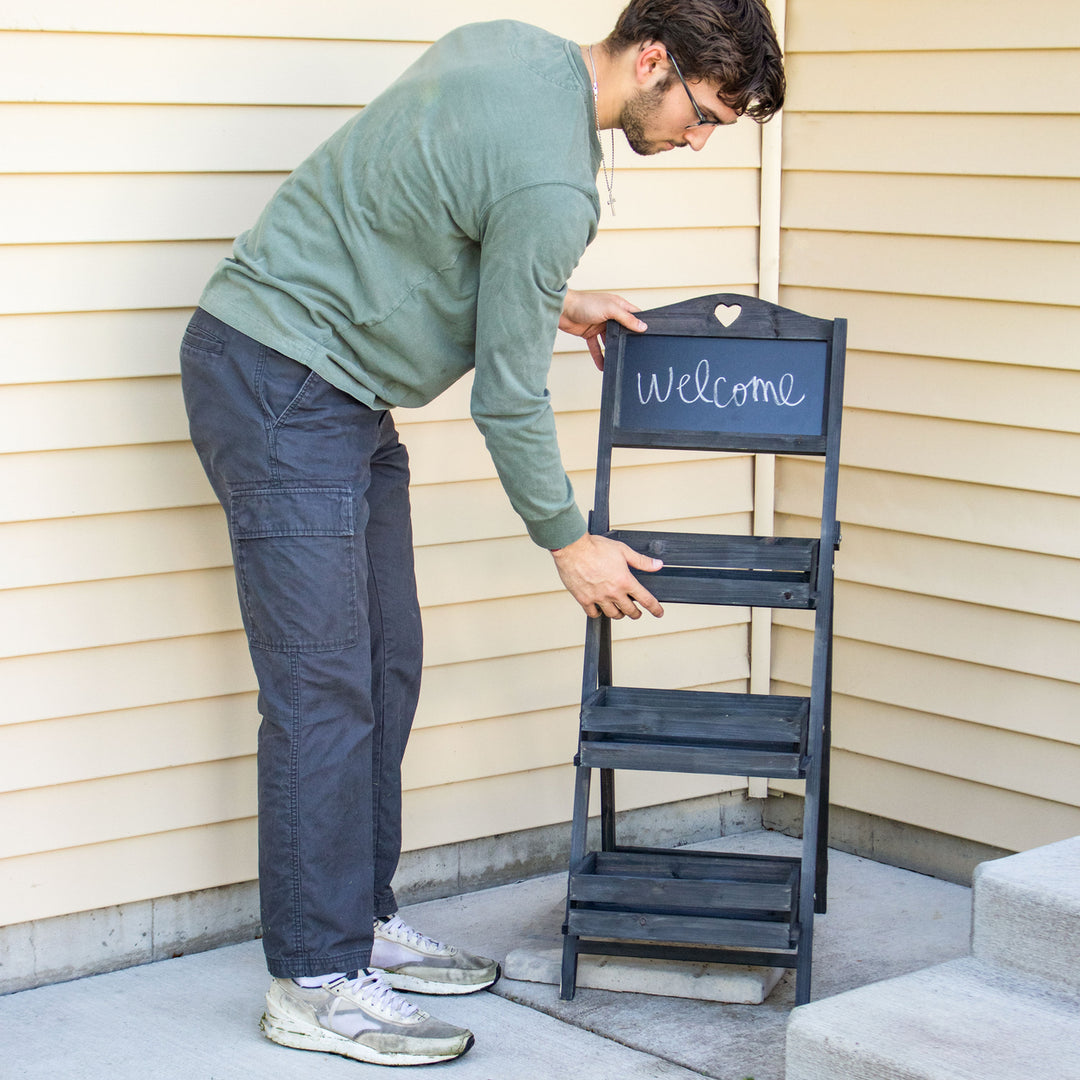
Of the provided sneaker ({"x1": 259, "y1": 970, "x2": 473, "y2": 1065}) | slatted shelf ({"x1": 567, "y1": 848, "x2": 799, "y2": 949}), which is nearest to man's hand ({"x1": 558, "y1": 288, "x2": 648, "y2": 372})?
slatted shelf ({"x1": 567, "y1": 848, "x2": 799, "y2": 949})

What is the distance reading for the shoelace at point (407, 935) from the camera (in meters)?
2.88

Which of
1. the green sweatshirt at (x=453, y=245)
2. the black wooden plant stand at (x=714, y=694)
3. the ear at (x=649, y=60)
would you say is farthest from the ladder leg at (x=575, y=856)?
the ear at (x=649, y=60)

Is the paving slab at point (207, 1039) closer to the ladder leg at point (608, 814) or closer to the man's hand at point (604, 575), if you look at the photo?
the ladder leg at point (608, 814)

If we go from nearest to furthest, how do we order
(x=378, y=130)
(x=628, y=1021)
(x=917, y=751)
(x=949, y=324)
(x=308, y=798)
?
(x=378, y=130)
(x=308, y=798)
(x=628, y=1021)
(x=949, y=324)
(x=917, y=751)

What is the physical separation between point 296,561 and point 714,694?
0.91 m

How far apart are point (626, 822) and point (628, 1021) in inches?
34.8

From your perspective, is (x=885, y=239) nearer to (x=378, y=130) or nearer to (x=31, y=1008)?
(x=378, y=130)

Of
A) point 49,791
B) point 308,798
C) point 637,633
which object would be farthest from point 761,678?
point 49,791

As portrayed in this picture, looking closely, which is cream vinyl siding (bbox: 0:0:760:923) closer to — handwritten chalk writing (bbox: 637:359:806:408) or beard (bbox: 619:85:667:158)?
handwritten chalk writing (bbox: 637:359:806:408)

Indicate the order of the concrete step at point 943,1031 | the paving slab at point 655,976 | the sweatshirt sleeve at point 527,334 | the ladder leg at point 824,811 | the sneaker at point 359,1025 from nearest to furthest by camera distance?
the concrete step at point 943,1031 → the sweatshirt sleeve at point 527,334 → the sneaker at point 359,1025 → the paving slab at point 655,976 → the ladder leg at point 824,811

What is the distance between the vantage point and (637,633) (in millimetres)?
3490

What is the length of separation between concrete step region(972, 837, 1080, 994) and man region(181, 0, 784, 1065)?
747mm

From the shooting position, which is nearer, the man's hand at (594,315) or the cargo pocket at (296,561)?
the cargo pocket at (296,561)

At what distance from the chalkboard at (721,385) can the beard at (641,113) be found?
52 cm
